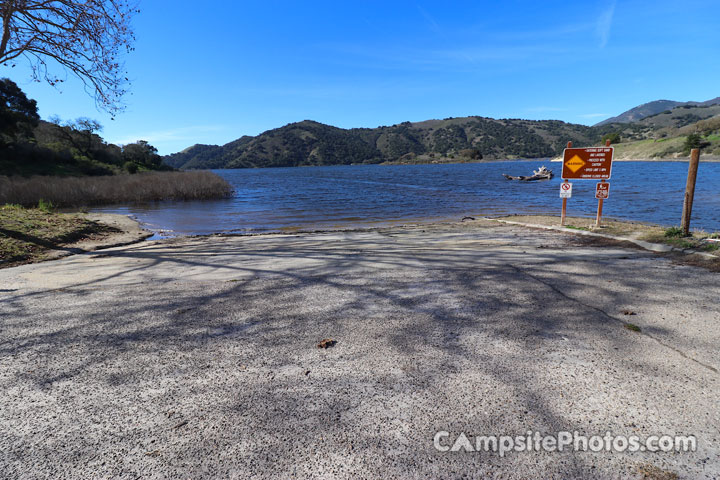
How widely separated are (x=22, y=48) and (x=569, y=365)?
13673mm

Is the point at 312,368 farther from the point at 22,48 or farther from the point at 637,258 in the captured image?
the point at 22,48

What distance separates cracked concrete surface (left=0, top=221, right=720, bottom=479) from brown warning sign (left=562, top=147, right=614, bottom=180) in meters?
6.54

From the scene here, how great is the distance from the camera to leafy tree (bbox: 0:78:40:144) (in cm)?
3459

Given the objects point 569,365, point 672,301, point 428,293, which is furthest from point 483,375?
point 672,301

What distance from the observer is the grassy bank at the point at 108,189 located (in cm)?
2192

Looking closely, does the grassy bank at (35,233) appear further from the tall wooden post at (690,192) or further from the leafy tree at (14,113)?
the leafy tree at (14,113)

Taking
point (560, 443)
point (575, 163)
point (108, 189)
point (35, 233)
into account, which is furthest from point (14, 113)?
point (560, 443)

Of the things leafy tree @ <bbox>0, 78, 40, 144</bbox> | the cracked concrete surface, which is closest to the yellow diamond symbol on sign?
the cracked concrete surface

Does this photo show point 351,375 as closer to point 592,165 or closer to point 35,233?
point 35,233

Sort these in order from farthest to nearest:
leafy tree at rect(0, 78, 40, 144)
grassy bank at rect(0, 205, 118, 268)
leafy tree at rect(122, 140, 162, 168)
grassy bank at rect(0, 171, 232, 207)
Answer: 1. leafy tree at rect(122, 140, 162, 168)
2. leafy tree at rect(0, 78, 40, 144)
3. grassy bank at rect(0, 171, 232, 207)
4. grassy bank at rect(0, 205, 118, 268)

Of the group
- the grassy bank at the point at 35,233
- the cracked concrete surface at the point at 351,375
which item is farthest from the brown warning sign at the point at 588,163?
the grassy bank at the point at 35,233

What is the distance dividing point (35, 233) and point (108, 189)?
74.8 ft

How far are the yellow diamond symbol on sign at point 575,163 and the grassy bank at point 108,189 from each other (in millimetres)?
28949

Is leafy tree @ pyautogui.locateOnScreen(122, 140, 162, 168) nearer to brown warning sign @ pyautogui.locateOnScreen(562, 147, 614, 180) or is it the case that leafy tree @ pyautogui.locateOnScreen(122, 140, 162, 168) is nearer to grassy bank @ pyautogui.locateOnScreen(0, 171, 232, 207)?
grassy bank @ pyautogui.locateOnScreen(0, 171, 232, 207)
